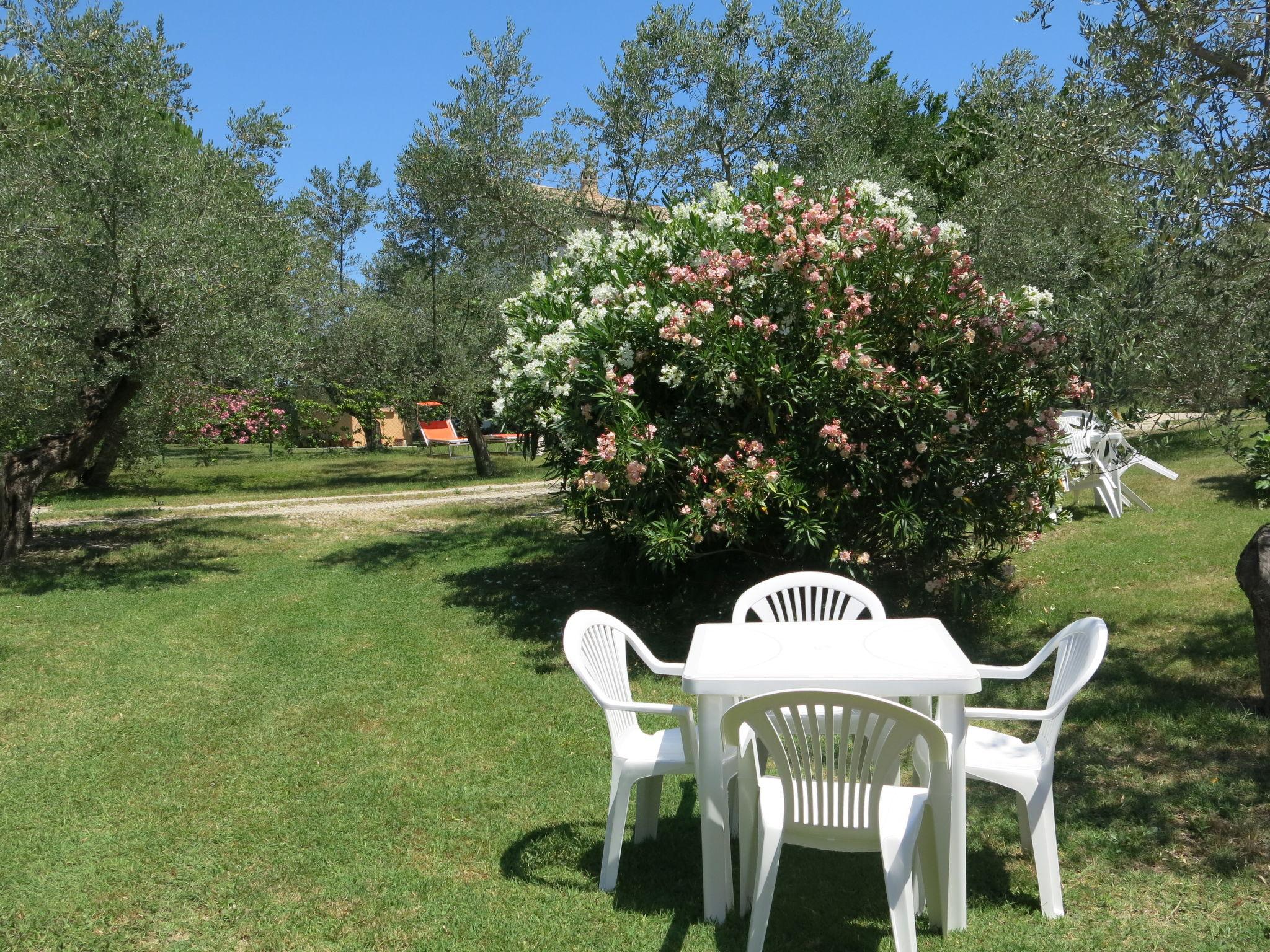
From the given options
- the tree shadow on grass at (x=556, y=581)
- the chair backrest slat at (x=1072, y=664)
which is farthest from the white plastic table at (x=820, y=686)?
the tree shadow on grass at (x=556, y=581)

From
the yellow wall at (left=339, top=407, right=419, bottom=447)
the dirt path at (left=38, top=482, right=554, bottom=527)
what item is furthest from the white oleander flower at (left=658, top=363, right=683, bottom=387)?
the yellow wall at (left=339, top=407, right=419, bottom=447)

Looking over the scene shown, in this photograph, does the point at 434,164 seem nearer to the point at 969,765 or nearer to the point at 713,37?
the point at 713,37

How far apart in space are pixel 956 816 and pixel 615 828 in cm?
128

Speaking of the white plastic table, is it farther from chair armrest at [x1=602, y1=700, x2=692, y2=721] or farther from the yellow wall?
the yellow wall

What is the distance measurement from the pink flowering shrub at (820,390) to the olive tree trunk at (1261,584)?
61.4 inches

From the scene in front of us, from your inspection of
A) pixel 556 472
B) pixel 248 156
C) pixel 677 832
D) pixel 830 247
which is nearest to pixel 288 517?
pixel 248 156

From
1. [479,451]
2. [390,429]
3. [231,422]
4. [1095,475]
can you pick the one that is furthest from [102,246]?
[390,429]

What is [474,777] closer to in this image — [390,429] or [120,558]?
[120,558]

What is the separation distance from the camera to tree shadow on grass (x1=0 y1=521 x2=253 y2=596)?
1054 centimetres

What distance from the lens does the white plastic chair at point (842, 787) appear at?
3016mm

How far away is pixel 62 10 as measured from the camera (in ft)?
35.0

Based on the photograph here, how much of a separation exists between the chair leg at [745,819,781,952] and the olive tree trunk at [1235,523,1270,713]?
9.91 ft

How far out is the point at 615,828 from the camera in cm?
388

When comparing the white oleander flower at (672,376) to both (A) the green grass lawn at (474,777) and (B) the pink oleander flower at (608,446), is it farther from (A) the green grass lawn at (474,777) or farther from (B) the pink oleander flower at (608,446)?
(A) the green grass lawn at (474,777)
